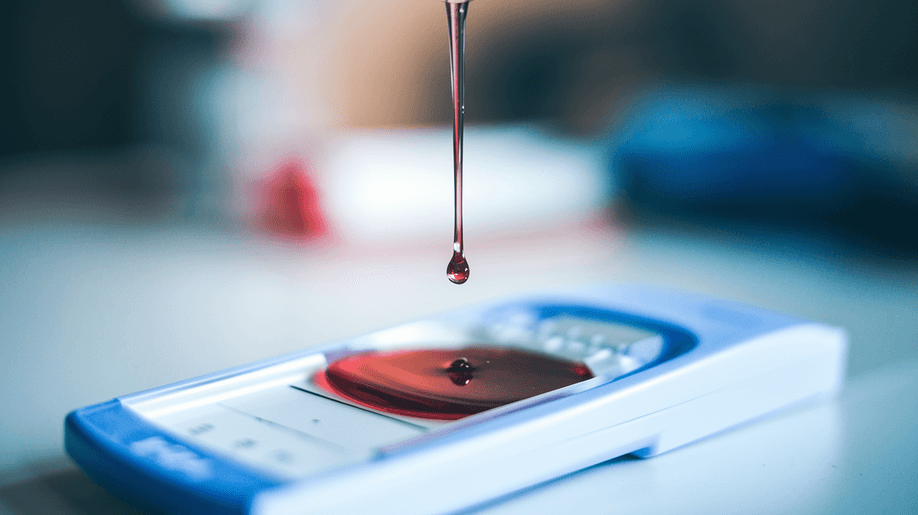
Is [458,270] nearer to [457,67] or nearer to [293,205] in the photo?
[457,67]

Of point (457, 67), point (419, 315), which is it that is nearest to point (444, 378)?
point (457, 67)

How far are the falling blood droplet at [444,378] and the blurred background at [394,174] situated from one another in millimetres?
94

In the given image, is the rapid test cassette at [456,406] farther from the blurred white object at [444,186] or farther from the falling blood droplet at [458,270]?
the blurred white object at [444,186]

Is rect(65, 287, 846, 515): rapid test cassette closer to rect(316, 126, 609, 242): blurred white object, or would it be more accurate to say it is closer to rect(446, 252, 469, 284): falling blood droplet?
rect(446, 252, 469, 284): falling blood droplet

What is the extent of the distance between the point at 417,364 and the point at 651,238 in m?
0.55

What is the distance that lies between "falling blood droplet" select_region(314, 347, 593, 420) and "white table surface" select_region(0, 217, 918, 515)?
43 mm

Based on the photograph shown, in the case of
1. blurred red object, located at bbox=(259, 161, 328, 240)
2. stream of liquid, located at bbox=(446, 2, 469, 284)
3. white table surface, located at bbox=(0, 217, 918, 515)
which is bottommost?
white table surface, located at bbox=(0, 217, 918, 515)

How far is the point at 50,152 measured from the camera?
4.70ft

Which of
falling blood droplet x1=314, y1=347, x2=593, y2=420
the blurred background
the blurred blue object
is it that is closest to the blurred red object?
the blurred background

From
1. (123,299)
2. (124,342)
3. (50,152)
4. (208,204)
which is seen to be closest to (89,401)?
(124,342)

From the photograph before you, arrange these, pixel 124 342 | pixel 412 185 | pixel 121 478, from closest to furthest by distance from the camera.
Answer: pixel 121 478, pixel 124 342, pixel 412 185

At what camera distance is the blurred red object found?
Result: 88 cm

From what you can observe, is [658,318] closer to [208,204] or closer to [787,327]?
[787,327]

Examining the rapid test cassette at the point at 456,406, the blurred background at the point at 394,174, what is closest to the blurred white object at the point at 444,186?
the blurred background at the point at 394,174
